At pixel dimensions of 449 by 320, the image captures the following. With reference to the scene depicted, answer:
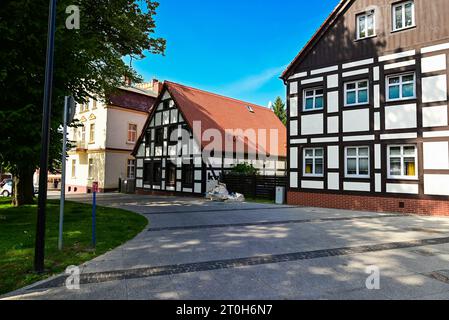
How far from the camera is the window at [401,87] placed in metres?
13.2

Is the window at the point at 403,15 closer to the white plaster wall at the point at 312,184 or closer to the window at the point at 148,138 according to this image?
the white plaster wall at the point at 312,184

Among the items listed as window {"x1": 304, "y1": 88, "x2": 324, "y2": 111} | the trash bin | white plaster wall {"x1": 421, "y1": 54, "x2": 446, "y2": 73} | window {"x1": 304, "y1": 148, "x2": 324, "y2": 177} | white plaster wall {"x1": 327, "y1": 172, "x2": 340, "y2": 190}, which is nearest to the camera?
white plaster wall {"x1": 421, "y1": 54, "x2": 446, "y2": 73}

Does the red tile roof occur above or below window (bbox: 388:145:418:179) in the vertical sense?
above

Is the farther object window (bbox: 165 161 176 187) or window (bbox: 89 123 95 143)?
window (bbox: 89 123 95 143)

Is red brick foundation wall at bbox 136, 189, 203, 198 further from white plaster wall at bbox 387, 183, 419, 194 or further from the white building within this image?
white plaster wall at bbox 387, 183, 419, 194

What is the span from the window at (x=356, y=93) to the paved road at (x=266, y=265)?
742cm

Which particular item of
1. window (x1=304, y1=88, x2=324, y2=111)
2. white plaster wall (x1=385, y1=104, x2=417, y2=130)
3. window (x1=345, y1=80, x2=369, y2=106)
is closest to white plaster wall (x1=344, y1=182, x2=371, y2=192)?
white plaster wall (x1=385, y1=104, x2=417, y2=130)

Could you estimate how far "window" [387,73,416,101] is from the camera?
43.2 feet

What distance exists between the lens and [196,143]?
21.1m

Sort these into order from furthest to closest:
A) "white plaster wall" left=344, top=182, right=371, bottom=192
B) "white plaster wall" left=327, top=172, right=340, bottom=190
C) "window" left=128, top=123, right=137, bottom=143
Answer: "window" left=128, top=123, right=137, bottom=143
"white plaster wall" left=327, top=172, right=340, bottom=190
"white plaster wall" left=344, top=182, right=371, bottom=192

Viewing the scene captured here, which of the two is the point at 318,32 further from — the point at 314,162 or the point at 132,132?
the point at 132,132
